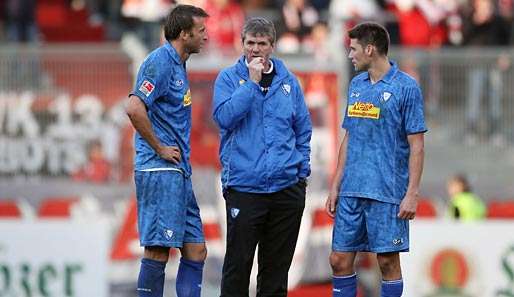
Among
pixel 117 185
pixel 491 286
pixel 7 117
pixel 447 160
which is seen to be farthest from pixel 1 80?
pixel 491 286

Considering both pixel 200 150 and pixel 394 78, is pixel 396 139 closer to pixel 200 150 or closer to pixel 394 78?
pixel 394 78

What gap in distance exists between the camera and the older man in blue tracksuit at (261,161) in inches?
382

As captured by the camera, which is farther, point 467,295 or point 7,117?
point 7,117

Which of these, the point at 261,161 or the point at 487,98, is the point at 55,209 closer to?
the point at 487,98

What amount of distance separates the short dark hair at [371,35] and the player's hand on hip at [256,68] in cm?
74

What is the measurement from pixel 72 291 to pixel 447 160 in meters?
5.60

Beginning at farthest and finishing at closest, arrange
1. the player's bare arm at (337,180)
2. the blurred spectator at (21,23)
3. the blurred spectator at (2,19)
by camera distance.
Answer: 1. the blurred spectator at (2,19)
2. the blurred spectator at (21,23)
3. the player's bare arm at (337,180)

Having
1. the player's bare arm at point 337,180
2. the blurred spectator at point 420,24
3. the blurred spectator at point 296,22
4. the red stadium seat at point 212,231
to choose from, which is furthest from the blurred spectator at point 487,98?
the player's bare arm at point 337,180

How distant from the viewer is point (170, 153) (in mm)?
9719

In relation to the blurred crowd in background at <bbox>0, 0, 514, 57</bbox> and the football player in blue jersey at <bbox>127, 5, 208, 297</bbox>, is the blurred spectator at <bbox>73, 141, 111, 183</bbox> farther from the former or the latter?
the football player in blue jersey at <bbox>127, 5, 208, 297</bbox>

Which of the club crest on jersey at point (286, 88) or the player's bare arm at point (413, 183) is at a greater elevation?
the club crest on jersey at point (286, 88)

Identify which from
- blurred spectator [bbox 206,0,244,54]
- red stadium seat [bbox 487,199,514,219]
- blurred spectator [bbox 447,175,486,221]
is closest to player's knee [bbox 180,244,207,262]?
red stadium seat [bbox 487,199,514,219]

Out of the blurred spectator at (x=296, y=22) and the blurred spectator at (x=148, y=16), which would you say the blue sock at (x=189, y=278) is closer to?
the blurred spectator at (x=148, y=16)

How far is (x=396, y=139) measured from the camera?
9945 mm
